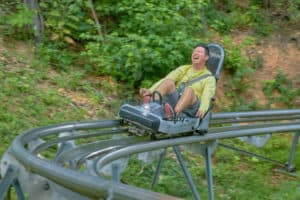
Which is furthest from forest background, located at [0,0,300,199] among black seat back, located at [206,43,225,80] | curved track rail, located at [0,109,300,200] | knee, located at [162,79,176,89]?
black seat back, located at [206,43,225,80]

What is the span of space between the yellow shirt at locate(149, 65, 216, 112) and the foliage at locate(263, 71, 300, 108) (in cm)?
387

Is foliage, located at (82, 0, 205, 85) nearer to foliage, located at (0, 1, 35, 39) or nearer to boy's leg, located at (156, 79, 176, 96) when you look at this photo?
foliage, located at (0, 1, 35, 39)

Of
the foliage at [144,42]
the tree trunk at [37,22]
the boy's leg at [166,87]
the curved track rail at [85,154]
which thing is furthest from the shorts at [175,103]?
the tree trunk at [37,22]

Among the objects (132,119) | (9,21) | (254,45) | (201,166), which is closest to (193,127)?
(132,119)

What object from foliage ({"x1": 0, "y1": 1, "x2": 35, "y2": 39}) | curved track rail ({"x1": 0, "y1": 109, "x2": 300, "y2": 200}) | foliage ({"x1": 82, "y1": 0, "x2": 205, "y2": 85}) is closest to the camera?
curved track rail ({"x1": 0, "y1": 109, "x2": 300, "y2": 200})

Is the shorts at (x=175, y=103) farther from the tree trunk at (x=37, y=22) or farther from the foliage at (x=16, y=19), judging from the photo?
the tree trunk at (x=37, y=22)

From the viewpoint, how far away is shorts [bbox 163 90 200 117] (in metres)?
6.00

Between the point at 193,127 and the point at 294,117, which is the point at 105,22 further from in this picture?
the point at 193,127

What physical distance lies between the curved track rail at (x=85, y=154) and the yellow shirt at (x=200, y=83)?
35 cm

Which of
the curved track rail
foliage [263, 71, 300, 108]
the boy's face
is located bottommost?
foliage [263, 71, 300, 108]

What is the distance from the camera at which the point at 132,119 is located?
221 inches

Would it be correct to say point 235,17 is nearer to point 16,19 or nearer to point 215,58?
point 16,19

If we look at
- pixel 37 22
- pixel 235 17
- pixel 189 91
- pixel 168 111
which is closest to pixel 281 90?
pixel 235 17

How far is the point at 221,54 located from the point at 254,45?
15.6 feet
